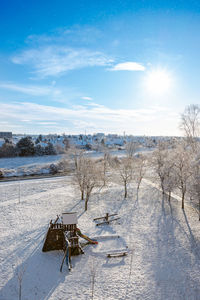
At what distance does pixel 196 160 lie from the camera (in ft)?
47.0

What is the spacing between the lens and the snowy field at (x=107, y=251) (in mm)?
9352

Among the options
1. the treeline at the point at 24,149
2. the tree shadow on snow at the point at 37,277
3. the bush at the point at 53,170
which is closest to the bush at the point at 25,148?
the treeline at the point at 24,149

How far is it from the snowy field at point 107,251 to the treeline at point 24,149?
2948 cm

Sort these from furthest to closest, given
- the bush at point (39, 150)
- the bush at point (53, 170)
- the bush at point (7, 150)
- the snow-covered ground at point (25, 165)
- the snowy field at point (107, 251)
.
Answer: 1. the bush at point (39, 150)
2. the bush at point (7, 150)
3. the bush at point (53, 170)
4. the snow-covered ground at point (25, 165)
5. the snowy field at point (107, 251)

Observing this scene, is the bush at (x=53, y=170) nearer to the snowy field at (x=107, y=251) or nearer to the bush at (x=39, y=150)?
the snowy field at (x=107, y=251)

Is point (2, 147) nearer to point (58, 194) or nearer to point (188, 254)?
point (58, 194)

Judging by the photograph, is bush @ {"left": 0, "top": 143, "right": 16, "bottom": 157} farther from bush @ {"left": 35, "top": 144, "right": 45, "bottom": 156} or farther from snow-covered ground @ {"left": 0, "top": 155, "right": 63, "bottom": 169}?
bush @ {"left": 35, "top": 144, "right": 45, "bottom": 156}

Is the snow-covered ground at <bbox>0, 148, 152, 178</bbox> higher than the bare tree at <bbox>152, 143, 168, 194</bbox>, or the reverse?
the bare tree at <bbox>152, 143, 168, 194</bbox>

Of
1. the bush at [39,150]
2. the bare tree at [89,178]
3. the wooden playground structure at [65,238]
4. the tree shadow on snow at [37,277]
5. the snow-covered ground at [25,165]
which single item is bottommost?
the tree shadow on snow at [37,277]

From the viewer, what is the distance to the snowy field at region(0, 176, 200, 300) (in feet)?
30.7

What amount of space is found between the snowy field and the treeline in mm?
29476

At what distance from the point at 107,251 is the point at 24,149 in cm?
4263

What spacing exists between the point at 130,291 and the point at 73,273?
10.5 feet

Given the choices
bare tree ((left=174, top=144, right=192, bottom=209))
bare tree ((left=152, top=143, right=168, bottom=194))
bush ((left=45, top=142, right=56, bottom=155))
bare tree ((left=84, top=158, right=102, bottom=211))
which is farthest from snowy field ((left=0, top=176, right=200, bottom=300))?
bush ((left=45, top=142, right=56, bottom=155))
